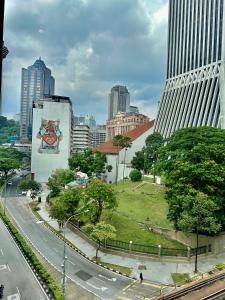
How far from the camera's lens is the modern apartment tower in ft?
309

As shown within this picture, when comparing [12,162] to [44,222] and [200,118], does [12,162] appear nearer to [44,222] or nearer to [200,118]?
[44,222]

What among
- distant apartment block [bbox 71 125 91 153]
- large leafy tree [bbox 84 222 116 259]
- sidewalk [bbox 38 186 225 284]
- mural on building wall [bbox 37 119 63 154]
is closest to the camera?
sidewalk [bbox 38 186 225 284]

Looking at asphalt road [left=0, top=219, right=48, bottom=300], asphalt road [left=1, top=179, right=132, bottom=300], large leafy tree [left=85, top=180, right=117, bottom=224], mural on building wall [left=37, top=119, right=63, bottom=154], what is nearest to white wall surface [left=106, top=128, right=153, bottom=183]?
mural on building wall [left=37, top=119, right=63, bottom=154]

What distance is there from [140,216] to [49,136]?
206 ft

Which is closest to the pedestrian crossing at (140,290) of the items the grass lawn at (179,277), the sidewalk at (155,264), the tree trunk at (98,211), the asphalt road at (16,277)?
the sidewalk at (155,264)

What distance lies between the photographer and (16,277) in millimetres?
35031

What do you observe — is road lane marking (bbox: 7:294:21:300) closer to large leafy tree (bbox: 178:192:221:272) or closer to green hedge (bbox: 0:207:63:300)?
green hedge (bbox: 0:207:63:300)

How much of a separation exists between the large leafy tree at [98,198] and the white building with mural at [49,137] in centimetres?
6314

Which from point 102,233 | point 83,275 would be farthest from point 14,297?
point 102,233

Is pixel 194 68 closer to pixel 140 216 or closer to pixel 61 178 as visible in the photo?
pixel 61 178

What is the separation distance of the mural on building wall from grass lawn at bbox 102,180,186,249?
45376mm

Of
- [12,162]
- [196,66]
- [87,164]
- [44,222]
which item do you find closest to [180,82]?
[196,66]

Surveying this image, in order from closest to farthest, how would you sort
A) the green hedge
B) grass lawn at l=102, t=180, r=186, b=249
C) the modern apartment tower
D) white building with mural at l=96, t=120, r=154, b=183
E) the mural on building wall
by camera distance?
the green hedge → grass lawn at l=102, t=180, r=186, b=249 → the modern apartment tower → white building with mural at l=96, t=120, r=154, b=183 → the mural on building wall

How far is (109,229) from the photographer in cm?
4084
